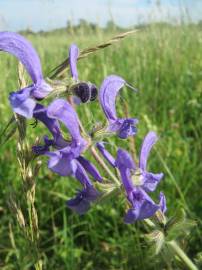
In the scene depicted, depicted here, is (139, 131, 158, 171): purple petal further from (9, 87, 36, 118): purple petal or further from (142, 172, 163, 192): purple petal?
(9, 87, 36, 118): purple petal

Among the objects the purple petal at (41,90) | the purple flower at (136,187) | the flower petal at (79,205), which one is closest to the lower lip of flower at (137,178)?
the purple flower at (136,187)

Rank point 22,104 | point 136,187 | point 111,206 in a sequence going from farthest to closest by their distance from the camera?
point 111,206 → point 136,187 → point 22,104

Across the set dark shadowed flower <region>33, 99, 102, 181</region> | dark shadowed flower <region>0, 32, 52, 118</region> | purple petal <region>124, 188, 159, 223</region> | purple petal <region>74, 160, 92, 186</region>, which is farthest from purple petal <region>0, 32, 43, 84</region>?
purple petal <region>124, 188, 159, 223</region>

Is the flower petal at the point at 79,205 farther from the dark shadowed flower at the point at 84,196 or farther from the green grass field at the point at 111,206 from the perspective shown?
the green grass field at the point at 111,206

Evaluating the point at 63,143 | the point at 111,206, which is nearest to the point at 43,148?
the point at 63,143

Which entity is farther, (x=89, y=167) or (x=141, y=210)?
(x=89, y=167)

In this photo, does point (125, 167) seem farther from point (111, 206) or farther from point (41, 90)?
point (111, 206)
